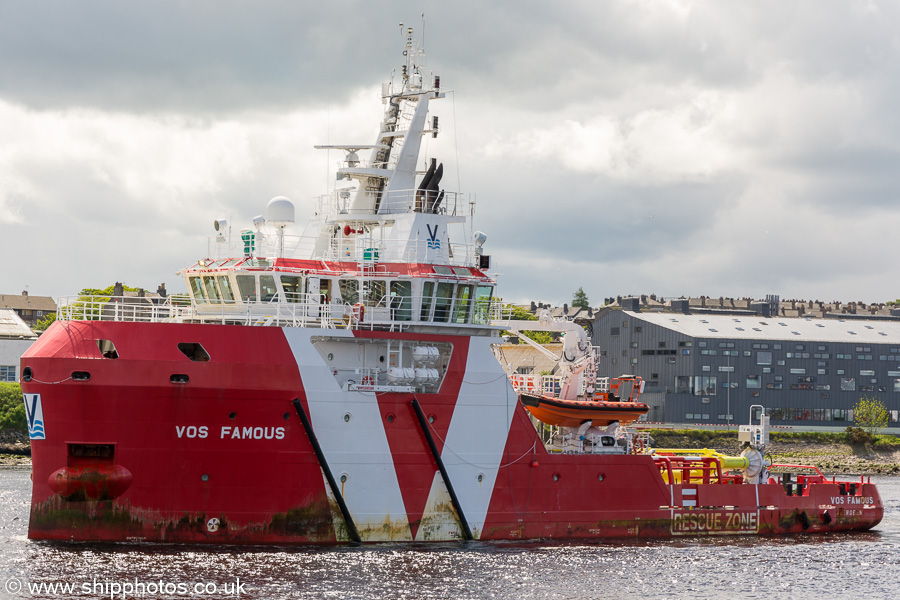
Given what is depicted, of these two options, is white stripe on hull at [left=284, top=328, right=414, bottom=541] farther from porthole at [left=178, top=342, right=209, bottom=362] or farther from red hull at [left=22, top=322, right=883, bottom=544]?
porthole at [left=178, top=342, right=209, bottom=362]

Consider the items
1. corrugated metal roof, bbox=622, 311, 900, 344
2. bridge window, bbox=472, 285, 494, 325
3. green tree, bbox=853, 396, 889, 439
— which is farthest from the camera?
corrugated metal roof, bbox=622, 311, 900, 344

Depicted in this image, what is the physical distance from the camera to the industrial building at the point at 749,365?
242 ft

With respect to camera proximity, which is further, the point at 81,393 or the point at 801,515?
the point at 801,515

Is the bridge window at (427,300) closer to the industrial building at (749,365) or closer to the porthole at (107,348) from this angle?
the porthole at (107,348)

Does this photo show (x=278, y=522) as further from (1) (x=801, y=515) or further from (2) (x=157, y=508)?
(1) (x=801, y=515)

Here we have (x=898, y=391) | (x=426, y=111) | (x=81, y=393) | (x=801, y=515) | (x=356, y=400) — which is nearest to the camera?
(x=81, y=393)

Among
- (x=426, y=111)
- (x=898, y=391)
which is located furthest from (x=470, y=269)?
(x=898, y=391)

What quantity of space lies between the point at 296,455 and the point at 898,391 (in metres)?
63.7

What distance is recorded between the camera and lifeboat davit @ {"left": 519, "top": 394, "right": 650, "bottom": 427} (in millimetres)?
28594

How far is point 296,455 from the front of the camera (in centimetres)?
2448
